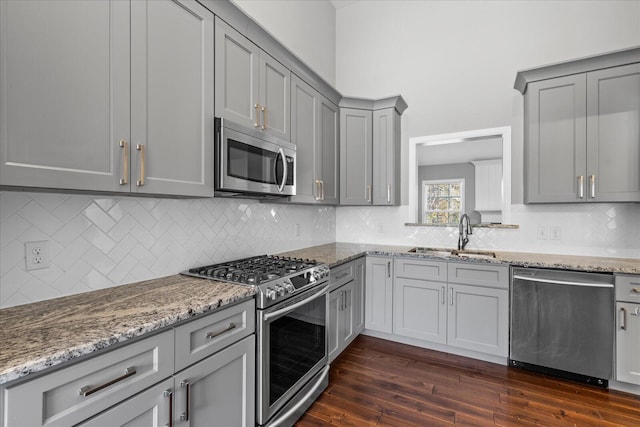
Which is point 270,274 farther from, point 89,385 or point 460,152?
point 460,152

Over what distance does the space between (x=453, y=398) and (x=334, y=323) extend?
100 centimetres

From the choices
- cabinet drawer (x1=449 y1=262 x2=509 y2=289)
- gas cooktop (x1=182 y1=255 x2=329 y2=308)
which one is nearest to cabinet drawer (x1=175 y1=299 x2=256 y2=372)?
gas cooktop (x1=182 y1=255 x2=329 y2=308)

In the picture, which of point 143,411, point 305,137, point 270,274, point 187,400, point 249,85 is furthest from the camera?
point 305,137

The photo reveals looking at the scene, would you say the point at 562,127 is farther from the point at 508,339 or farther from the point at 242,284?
the point at 242,284

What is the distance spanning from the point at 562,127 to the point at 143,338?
3.36 m

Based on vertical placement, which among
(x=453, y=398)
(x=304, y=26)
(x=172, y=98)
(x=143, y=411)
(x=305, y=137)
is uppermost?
(x=304, y=26)

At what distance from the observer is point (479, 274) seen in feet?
8.76

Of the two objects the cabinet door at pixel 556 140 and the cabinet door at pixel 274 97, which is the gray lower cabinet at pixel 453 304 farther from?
the cabinet door at pixel 274 97

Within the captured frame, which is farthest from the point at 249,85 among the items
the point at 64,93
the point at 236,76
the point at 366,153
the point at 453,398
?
the point at 453,398

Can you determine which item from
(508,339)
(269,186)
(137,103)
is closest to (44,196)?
(137,103)

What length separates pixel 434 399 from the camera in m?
2.18

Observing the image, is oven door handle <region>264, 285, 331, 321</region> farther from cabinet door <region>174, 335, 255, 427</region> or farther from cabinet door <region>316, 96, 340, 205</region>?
cabinet door <region>316, 96, 340, 205</region>

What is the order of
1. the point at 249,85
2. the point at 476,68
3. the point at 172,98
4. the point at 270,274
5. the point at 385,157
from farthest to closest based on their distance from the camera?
the point at 385,157
the point at 476,68
the point at 249,85
the point at 270,274
the point at 172,98

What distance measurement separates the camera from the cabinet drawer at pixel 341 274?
8.17 feet
